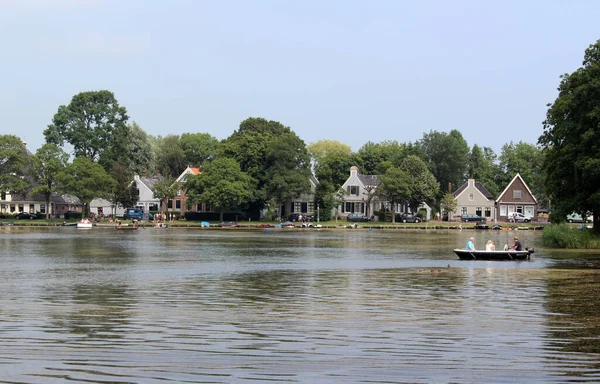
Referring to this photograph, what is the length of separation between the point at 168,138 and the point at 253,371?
16368cm

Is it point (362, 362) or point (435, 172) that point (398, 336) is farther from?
point (435, 172)

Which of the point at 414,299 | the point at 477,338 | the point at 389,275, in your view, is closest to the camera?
the point at 477,338

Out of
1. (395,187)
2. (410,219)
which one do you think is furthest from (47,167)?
(410,219)

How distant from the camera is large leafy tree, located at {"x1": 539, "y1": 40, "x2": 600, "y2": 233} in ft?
187

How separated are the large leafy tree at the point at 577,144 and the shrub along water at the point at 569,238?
3.74 ft

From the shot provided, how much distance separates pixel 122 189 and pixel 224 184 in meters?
21.7

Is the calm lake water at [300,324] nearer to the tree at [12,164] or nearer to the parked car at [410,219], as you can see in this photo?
the tree at [12,164]

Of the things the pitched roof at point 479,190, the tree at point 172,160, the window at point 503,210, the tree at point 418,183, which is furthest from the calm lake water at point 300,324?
the tree at point 172,160

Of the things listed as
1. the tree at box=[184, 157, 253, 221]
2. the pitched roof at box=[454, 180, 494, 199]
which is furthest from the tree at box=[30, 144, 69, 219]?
the pitched roof at box=[454, 180, 494, 199]

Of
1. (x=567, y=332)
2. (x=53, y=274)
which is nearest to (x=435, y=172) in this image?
(x=53, y=274)

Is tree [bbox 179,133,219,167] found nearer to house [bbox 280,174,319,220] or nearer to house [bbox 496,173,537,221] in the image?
house [bbox 280,174,319,220]

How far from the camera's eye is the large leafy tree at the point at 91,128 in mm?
135125

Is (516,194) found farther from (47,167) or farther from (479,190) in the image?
(47,167)

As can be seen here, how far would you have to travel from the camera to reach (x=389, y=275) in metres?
38.3
